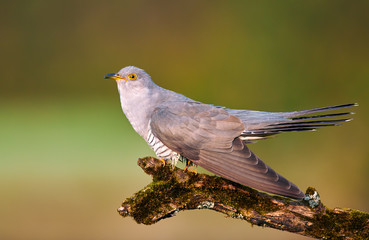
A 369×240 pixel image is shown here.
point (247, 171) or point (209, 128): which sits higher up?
point (209, 128)

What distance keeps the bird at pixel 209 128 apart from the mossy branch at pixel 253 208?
0.33ft

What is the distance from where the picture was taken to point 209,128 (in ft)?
5.66

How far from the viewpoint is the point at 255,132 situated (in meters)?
1.70

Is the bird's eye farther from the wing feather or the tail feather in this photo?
the tail feather

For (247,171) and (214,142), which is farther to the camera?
(214,142)

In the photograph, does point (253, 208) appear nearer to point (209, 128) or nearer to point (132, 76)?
point (209, 128)

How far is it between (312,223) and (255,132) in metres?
0.44

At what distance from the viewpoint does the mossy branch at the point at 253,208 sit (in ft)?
4.91

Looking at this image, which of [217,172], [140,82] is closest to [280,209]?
[217,172]

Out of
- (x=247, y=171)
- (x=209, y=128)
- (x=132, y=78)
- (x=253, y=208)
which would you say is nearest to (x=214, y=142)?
(x=209, y=128)

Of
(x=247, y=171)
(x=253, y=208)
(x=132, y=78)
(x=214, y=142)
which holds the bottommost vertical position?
(x=253, y=208)

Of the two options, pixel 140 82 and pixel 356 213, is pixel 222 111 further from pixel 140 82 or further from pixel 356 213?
pixel 356 213

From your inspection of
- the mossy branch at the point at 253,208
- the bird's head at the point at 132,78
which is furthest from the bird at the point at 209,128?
the mossy branch at the point at 253,208

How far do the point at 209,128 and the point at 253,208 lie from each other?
41 cm
